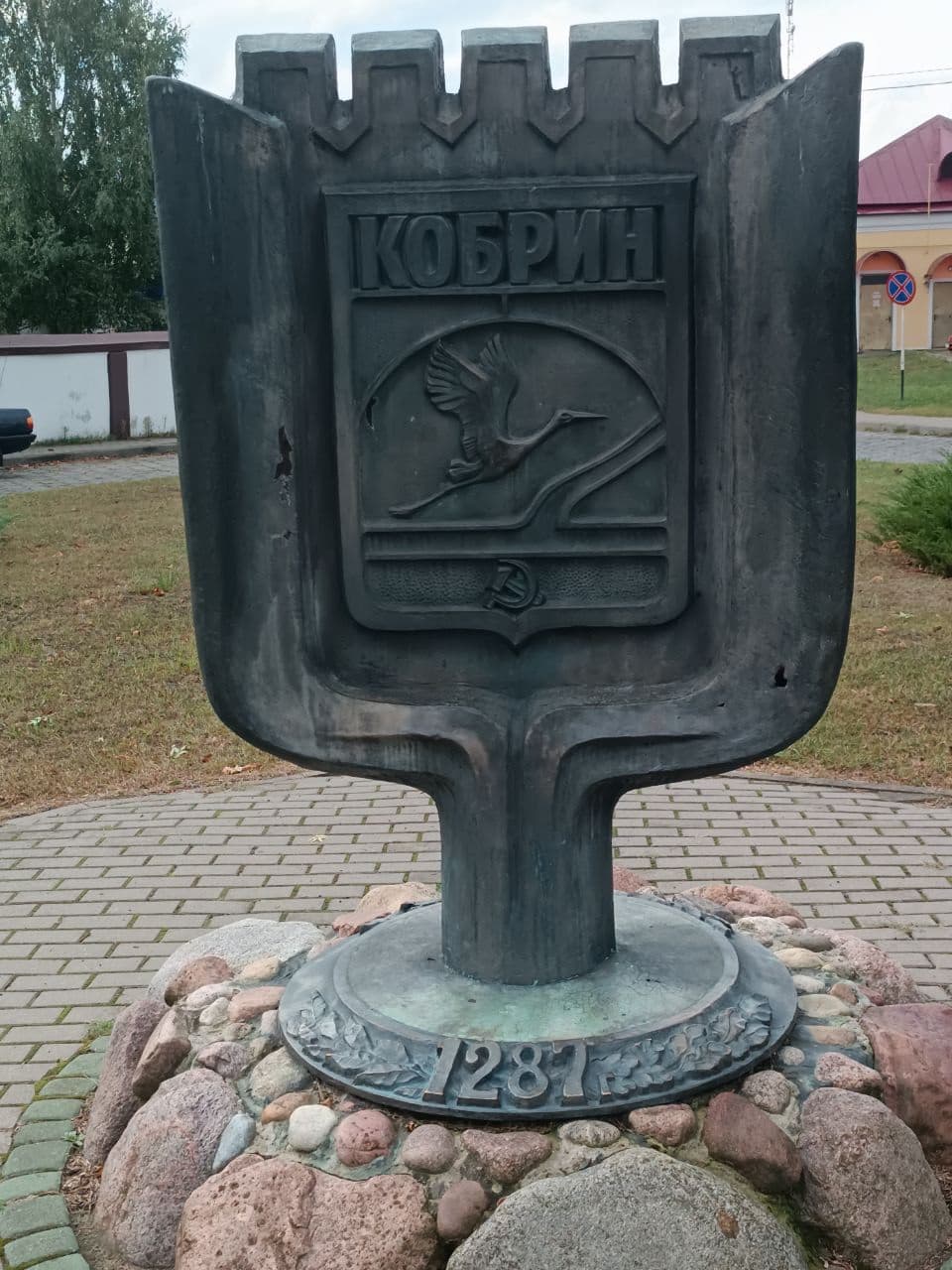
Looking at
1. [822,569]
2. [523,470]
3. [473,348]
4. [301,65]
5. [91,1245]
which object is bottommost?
[91,1245]

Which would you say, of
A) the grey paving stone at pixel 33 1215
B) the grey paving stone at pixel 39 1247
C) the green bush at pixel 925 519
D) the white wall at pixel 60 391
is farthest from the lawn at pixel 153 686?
the white wall at pixel 60 391

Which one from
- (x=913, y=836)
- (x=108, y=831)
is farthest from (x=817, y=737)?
(x=108, y=831)

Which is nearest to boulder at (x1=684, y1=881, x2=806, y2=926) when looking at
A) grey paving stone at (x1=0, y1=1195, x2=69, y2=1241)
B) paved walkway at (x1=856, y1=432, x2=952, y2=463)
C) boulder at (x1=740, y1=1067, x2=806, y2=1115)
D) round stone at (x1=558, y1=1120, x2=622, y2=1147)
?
boulder at (x1=740, y1=1067, x2=806, y2=1115)

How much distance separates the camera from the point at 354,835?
6.12 m

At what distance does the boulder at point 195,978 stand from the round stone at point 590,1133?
123 centimetres

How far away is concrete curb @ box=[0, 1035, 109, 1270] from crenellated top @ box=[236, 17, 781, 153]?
256 cm

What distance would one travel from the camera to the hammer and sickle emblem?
331 cm

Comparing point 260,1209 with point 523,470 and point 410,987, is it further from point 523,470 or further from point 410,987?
point 523,470

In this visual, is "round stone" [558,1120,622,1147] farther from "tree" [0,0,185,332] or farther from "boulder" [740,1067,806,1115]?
"tree" [0,0,185,332]

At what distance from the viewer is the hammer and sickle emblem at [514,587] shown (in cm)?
331

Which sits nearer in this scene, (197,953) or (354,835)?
(197,953)

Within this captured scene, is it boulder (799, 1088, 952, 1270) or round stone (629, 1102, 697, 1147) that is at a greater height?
round stone (629, 1102, 697, 1147)

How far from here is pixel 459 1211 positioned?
2.92 metres

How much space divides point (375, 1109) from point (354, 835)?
2.96 meters
